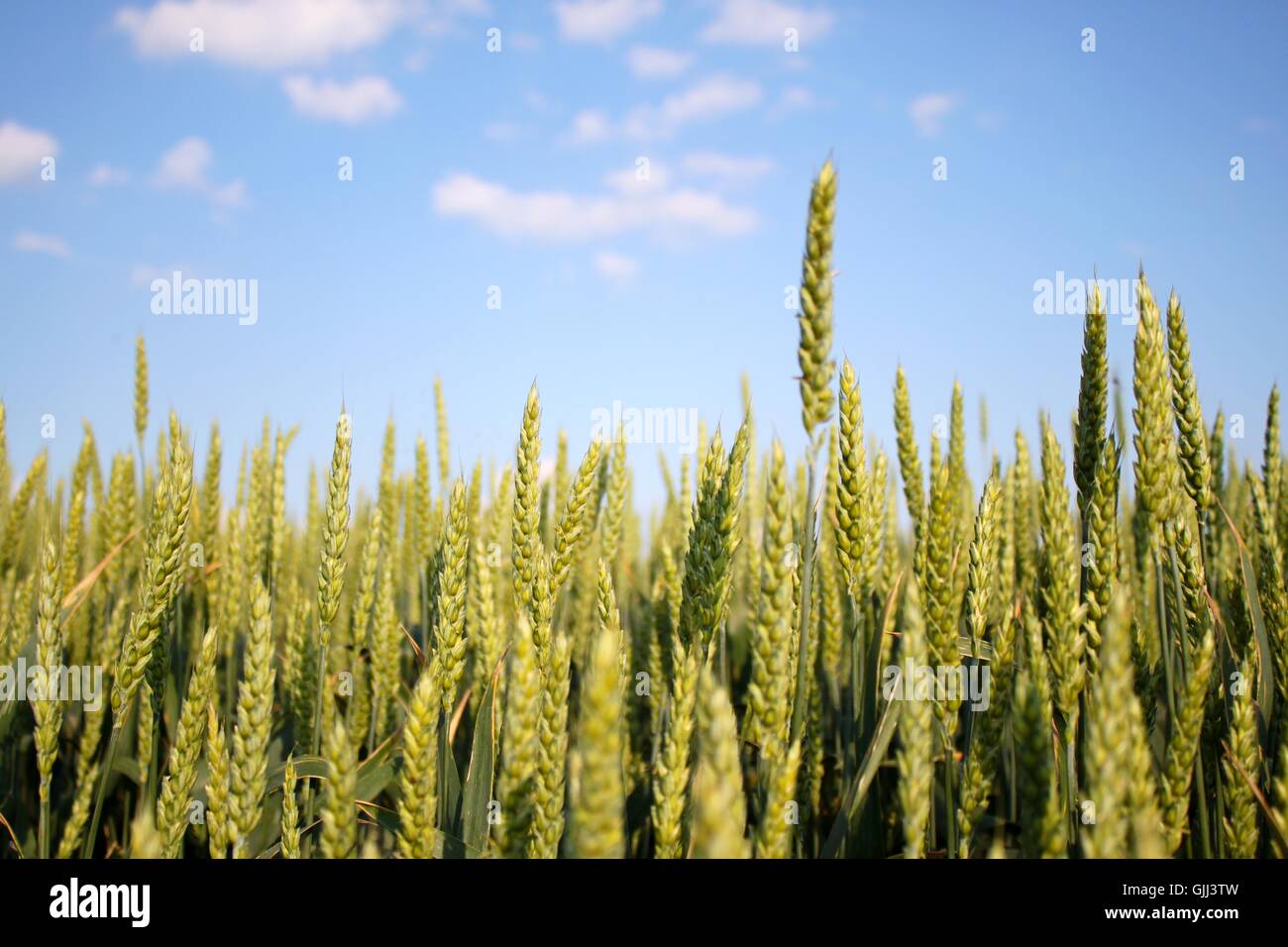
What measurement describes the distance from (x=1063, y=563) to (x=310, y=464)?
226 inches

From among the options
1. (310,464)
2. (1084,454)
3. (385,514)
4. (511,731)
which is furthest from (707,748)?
(310,464)

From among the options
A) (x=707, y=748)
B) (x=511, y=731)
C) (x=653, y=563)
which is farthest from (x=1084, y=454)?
(x=653, y=563)

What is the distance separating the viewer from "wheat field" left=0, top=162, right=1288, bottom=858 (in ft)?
4.44

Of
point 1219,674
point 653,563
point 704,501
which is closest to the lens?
point 704,501

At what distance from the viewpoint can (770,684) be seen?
1.46m

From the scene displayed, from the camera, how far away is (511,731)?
1364 mm

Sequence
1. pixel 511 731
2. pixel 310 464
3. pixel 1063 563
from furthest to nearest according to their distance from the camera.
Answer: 1. pixel 310 464
2. pixel 1063 563
3. pixel 511 731

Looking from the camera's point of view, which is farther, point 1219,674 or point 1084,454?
point 1219,674

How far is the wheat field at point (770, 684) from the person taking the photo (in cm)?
135

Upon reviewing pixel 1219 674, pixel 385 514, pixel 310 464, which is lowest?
pixel 1219 674

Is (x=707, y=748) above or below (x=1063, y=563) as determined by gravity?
below

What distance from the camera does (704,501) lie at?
194cm
